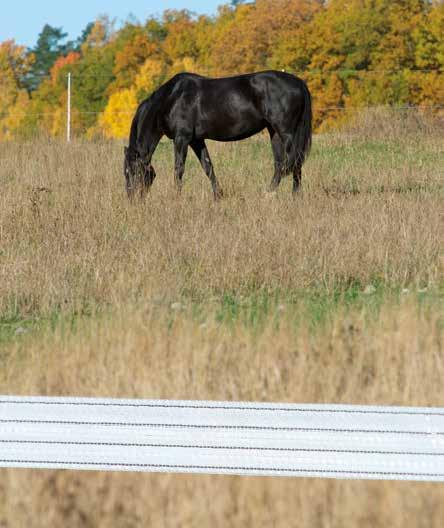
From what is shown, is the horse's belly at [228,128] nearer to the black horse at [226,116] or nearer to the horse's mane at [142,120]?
the black horse at [226,116]

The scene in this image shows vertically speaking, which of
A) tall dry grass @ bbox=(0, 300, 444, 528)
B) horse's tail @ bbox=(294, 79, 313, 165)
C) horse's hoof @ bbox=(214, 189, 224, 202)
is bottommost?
horse's hoof @ bbox=(214, 189, 224, 202)

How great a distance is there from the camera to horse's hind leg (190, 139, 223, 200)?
12.7 metres

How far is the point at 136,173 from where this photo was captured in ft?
40.1

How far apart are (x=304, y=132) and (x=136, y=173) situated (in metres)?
2.51

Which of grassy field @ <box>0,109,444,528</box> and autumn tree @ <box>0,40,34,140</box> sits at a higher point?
grassy field @ <box>0,109,444,528</box>

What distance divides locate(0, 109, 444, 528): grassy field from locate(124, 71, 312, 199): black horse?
0.55 m

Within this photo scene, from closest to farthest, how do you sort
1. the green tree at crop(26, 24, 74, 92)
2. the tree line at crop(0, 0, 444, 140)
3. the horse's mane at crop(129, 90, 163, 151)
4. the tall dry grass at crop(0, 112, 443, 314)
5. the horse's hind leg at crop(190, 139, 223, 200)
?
the tall dry grass at crop(0, 112, 443, 314), the horse's hind leg at crop(190, 139, 223, 200), the horse's mane at crop(129, 90, 163, 151), the tree line at crop(0, 0, 444, 140), the green tree at crop(26, 24, 74, 92)

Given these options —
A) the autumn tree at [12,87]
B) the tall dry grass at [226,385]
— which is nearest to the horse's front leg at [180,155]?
the tall dry grass at [226,385]

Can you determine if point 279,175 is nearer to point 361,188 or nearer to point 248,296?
point 361,188

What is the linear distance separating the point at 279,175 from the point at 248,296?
22.0ft

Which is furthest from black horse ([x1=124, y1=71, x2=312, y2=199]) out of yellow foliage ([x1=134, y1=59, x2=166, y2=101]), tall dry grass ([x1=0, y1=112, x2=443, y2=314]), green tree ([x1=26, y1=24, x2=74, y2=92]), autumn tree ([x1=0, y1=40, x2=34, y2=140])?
green tree ([x1=26, y1=24, x2=74, y2=92])

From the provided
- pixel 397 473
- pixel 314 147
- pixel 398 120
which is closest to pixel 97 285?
pixel 397 473

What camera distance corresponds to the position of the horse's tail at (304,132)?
13234mm

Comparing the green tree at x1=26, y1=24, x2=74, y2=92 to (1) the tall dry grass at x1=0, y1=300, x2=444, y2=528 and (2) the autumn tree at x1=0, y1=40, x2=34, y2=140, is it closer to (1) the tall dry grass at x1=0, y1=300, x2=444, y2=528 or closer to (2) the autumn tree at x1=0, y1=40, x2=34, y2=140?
(2) the autumn tree at x1=0, y1=40, x2=34, y2=140
